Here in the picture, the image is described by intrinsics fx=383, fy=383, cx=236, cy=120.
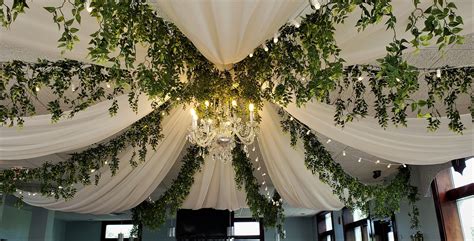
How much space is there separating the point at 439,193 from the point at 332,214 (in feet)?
14.6

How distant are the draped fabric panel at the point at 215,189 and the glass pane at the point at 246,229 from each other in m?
5.62

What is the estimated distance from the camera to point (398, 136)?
3156 mm

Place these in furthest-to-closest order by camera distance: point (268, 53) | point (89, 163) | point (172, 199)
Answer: point (172, 199)
point (89, 163)
point (268, 53)

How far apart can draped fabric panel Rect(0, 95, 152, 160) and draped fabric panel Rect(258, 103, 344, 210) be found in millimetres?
1263

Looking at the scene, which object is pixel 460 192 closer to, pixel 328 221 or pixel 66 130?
pixel 66 130

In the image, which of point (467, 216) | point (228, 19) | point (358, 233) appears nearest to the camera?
point (228, 19)

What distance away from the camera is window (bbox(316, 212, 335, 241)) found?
1023 centimetres

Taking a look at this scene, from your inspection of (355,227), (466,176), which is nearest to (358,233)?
(355,227)

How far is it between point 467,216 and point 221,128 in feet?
12.0

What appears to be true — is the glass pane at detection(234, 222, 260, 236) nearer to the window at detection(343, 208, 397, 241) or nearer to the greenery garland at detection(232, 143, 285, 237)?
the window at detection(343, 208, 397, 241)

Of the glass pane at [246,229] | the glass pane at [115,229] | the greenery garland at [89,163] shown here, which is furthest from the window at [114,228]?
the greenery garland at [89,163]

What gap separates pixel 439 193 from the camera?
17.4 ft

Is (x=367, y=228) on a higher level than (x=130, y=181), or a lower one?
lower

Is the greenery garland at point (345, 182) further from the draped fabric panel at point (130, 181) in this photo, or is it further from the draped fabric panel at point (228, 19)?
the draped fabric panel at point (228, 19)
